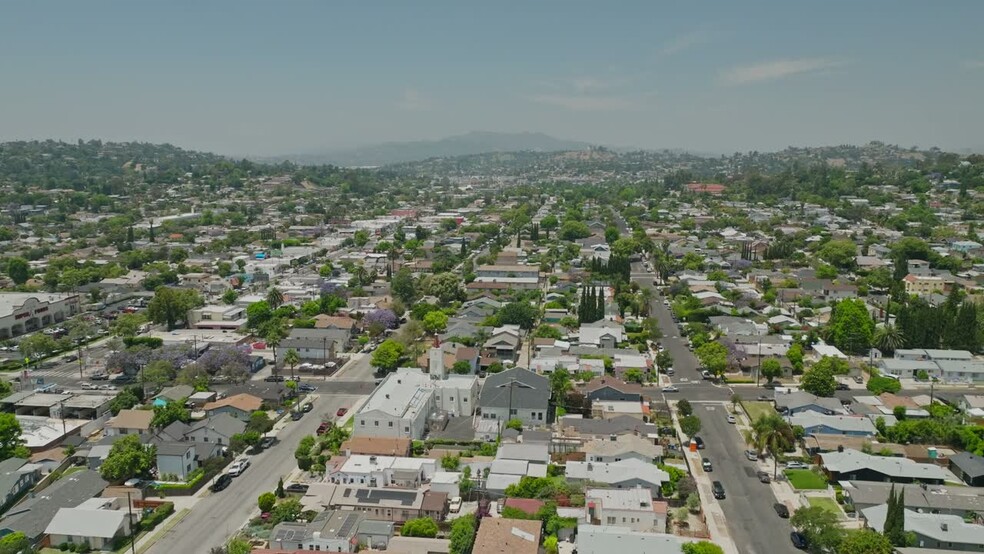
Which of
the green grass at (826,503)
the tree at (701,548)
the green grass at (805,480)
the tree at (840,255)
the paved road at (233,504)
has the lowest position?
the paved road at (233,504)

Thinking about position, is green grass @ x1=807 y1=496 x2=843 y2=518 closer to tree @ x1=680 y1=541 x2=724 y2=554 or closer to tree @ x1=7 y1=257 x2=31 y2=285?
tree @ x1=680 y1=541 x2=724 y2=554

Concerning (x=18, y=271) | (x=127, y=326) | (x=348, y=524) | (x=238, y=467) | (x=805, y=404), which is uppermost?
(x=18, y=271)

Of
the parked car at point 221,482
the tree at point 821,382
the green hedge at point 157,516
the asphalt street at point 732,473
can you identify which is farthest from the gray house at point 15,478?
the tree at point 821,382

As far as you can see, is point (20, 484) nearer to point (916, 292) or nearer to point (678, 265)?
point (678, 265)

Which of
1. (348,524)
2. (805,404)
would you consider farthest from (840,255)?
(348,524)

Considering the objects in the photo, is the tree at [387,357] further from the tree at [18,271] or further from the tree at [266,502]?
the tree at [18,271]

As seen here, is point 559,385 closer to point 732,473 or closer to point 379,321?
point 732,473

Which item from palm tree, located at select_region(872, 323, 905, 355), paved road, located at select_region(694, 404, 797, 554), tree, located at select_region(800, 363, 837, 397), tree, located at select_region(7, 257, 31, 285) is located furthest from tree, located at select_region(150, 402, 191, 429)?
tree, located at select_region(7, 257, 31, 285)

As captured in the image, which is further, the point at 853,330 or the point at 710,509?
the point at 853,330
